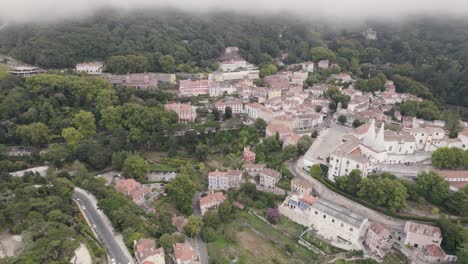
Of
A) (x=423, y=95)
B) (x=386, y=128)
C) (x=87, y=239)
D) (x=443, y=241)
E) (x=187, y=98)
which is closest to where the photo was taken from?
(x=87, y=239)

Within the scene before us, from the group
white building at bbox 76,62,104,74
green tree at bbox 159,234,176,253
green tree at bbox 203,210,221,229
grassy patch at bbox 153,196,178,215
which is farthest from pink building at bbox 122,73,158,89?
green tree at bbox 159,234,176,253

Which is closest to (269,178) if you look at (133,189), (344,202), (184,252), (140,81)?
(344,202)

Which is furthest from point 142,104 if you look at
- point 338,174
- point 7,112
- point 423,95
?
point 423,95

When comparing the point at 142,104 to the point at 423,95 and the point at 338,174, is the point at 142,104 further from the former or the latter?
the point at 423,95

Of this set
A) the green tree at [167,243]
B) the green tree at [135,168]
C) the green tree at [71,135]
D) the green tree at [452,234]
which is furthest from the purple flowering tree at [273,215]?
the green tree at [71,135]

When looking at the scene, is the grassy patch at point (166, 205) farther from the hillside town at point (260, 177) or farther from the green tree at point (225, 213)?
the green tree at point (225, 213)

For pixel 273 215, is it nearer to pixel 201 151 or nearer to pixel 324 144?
pixel 324 144

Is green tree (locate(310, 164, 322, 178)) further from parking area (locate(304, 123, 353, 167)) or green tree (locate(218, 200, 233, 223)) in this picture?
green tree (locate(218, 200, 233, 223))
